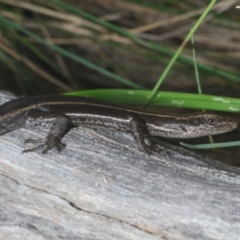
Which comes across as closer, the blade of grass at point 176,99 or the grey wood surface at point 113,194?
the grey wood surface at point 113,194

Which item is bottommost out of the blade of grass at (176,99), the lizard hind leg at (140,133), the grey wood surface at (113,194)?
the grey wood surface at (113,194)

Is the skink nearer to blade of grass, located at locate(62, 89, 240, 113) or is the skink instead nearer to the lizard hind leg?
the lizard hind leg

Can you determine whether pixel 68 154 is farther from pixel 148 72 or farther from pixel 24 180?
pixel 148 72

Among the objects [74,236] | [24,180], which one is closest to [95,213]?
[74,236]

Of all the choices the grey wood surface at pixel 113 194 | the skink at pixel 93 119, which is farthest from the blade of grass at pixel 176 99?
the grey wood surface at pixel 113 194

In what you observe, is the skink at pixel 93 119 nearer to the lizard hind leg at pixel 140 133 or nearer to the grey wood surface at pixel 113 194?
the lizard hind leg at pixel 140 133

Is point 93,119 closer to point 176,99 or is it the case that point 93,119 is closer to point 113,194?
point 176,99

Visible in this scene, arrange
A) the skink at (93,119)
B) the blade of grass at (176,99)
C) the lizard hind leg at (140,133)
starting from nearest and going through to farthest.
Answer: the lizard hind leg at (140,133), the blade of grass at (176,99), the skink at (93,119)
